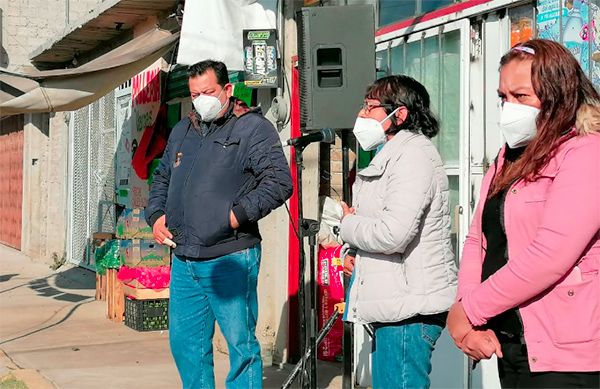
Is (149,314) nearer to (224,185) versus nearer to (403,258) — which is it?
(224,185)

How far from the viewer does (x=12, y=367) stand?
6910 mm

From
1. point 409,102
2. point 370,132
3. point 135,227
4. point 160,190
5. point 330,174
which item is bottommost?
point 135,227

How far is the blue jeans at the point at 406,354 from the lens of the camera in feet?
11.1

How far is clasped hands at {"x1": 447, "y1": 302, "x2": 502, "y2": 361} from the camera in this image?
2.50 meters

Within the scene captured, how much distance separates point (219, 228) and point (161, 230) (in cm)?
37

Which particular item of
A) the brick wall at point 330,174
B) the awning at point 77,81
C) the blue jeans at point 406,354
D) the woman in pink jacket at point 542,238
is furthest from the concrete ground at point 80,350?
the woman in pink jacket at point 542,238

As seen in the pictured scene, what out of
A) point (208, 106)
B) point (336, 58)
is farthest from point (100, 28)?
point (208, 106)

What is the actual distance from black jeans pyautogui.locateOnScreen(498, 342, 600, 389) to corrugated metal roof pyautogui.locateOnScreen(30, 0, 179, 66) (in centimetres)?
765

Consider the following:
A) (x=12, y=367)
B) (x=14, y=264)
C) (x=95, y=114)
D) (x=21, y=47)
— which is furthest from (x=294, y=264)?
(x=21, y=47)

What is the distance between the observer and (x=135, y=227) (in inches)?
348

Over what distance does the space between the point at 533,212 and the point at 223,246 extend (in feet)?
6.72

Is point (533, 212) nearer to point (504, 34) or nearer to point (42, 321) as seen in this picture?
point (504, 34)

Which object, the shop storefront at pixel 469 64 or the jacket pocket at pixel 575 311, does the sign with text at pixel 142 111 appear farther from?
the jacket pocket at pixel 575 311

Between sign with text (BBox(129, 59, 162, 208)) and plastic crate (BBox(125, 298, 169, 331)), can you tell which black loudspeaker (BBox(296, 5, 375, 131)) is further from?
sign with text (BBox(129, 59, 162, 208))
